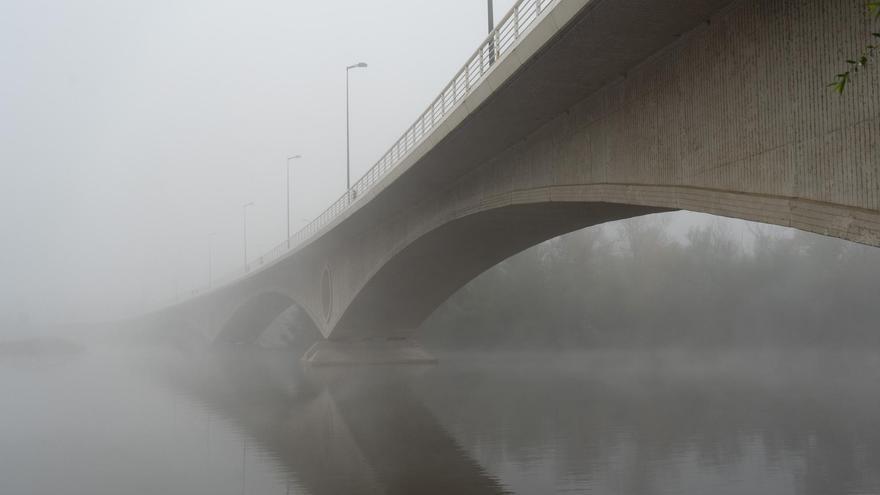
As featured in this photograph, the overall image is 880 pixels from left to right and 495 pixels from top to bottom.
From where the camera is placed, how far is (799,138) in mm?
10430

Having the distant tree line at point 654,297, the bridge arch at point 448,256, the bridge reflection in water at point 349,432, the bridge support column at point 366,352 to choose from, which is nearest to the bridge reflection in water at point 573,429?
the bridge reflection in water at point 349,432

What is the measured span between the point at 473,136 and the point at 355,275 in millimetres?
19560

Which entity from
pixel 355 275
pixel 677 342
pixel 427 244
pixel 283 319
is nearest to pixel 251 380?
pixel 355 275

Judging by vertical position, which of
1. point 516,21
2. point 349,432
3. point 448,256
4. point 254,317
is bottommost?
point 349,432

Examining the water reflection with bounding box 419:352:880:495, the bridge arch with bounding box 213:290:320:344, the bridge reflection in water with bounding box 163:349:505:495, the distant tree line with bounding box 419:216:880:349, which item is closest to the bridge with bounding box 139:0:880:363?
the water reflection with bounding box 419:352:880:495

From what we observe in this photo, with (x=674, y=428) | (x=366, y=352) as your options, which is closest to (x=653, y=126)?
(x=674, y=428)

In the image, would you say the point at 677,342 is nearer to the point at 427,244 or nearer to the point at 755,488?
the point at 427,244

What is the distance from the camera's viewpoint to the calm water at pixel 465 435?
12.3m

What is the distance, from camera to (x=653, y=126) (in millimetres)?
14078

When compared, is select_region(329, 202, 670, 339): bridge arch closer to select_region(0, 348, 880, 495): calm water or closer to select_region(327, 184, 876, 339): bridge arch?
select_region(327, 184, 876, 339): bridge arch

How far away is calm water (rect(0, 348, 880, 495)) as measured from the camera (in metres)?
12.3

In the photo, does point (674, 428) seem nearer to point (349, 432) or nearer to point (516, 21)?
point (349, 432)

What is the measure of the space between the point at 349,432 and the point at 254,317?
192ft

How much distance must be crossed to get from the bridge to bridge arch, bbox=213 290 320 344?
35719 millimetres
